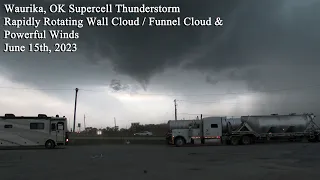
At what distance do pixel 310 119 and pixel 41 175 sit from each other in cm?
3736

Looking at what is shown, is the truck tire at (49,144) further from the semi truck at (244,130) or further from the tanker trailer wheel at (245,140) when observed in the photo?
the tanker trailer wheel at (245,140)

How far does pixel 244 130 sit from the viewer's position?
40375 mm

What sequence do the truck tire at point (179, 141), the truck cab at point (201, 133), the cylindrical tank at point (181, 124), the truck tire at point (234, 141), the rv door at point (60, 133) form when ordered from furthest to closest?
the cylindrical tank at point (181, 124), the truck tire at point (234, 141), the truck cab at point (201, 133), the truck tire at point (179, 141), the rv door at point (60, 133)

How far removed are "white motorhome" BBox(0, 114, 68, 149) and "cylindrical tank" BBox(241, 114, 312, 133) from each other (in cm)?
2202

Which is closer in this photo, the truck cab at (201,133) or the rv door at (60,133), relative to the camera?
the rv door at (60,133)

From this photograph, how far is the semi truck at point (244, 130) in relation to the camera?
39438 mm

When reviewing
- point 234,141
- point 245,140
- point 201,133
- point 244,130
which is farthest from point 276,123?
point 201,133

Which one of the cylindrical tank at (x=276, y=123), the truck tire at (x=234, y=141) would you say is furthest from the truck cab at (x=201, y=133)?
the cylindrical tank at (x=276, y=123)

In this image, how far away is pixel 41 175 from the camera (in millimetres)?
12922

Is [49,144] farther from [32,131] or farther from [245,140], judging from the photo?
[245,140]

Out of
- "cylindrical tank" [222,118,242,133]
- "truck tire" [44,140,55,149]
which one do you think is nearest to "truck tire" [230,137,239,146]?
"cylindrical tank" [222,118,242,133]

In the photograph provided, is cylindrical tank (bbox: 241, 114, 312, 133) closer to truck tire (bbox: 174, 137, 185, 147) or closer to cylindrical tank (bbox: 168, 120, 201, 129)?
cylindrical tank (bbox: 168, 120, 201, 129)

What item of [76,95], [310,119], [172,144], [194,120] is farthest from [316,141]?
[76,95]

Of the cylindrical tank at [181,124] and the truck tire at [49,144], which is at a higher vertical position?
the cylindrical tank at [181,124]
